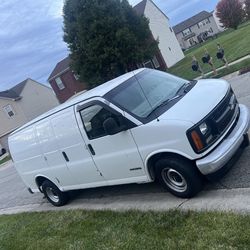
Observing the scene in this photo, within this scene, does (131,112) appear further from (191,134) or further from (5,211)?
(5,211)

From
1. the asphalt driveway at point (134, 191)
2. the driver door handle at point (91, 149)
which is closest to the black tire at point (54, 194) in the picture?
the asphalt driveway at point (134, 191)

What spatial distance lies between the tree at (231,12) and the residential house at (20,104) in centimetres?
2920

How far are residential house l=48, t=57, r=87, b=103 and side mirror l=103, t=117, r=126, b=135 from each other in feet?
137

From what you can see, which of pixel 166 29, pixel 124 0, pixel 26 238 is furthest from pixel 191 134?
pixel 166 29

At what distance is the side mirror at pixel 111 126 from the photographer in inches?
251

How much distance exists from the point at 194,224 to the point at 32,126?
4977mm

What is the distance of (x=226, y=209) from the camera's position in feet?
17.4

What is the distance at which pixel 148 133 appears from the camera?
612cm

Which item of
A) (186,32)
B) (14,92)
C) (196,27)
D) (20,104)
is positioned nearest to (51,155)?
(20,104)

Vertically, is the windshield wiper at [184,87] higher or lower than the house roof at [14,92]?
lower

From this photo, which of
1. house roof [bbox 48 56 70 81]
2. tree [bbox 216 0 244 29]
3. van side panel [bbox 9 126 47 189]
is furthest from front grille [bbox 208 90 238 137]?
tree [bbox 216 0 244 29]

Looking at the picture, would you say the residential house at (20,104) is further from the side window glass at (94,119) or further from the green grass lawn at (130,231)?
the side window glass at (94,119)

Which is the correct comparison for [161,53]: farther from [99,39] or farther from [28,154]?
[28,154]

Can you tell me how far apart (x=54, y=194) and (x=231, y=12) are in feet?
187
